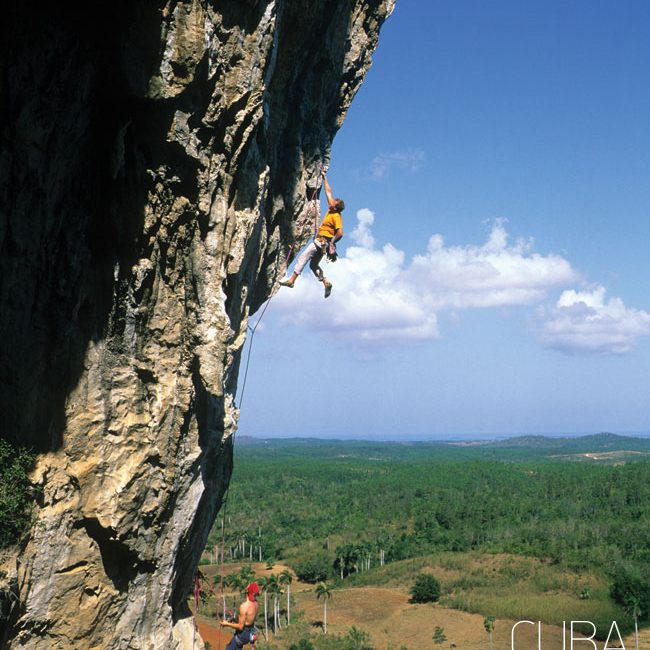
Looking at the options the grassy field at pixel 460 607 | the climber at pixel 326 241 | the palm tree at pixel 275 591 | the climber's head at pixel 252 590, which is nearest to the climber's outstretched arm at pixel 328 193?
the climber at pixel 326 241

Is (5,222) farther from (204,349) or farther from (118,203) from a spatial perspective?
(204,349)

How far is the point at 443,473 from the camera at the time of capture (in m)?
130

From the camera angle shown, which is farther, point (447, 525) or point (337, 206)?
point (447, 525)

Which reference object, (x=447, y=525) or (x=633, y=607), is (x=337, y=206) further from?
(x=447, y=525)

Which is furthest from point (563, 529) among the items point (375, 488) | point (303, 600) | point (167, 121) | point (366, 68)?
point (167, 121)

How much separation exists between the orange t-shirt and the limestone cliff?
2176 mm

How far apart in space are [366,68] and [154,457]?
7.90 meters

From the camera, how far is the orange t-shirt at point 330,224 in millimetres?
10703

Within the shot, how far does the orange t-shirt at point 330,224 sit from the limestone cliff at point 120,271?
2.18 metres

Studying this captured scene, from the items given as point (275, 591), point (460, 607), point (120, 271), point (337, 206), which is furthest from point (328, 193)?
point (460, 607)

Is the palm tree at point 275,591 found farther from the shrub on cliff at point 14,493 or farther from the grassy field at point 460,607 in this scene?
the shrub on cliff at point 14,493

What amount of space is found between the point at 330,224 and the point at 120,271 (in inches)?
171

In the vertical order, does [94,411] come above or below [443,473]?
above

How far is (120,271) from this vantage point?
24.2 ft
